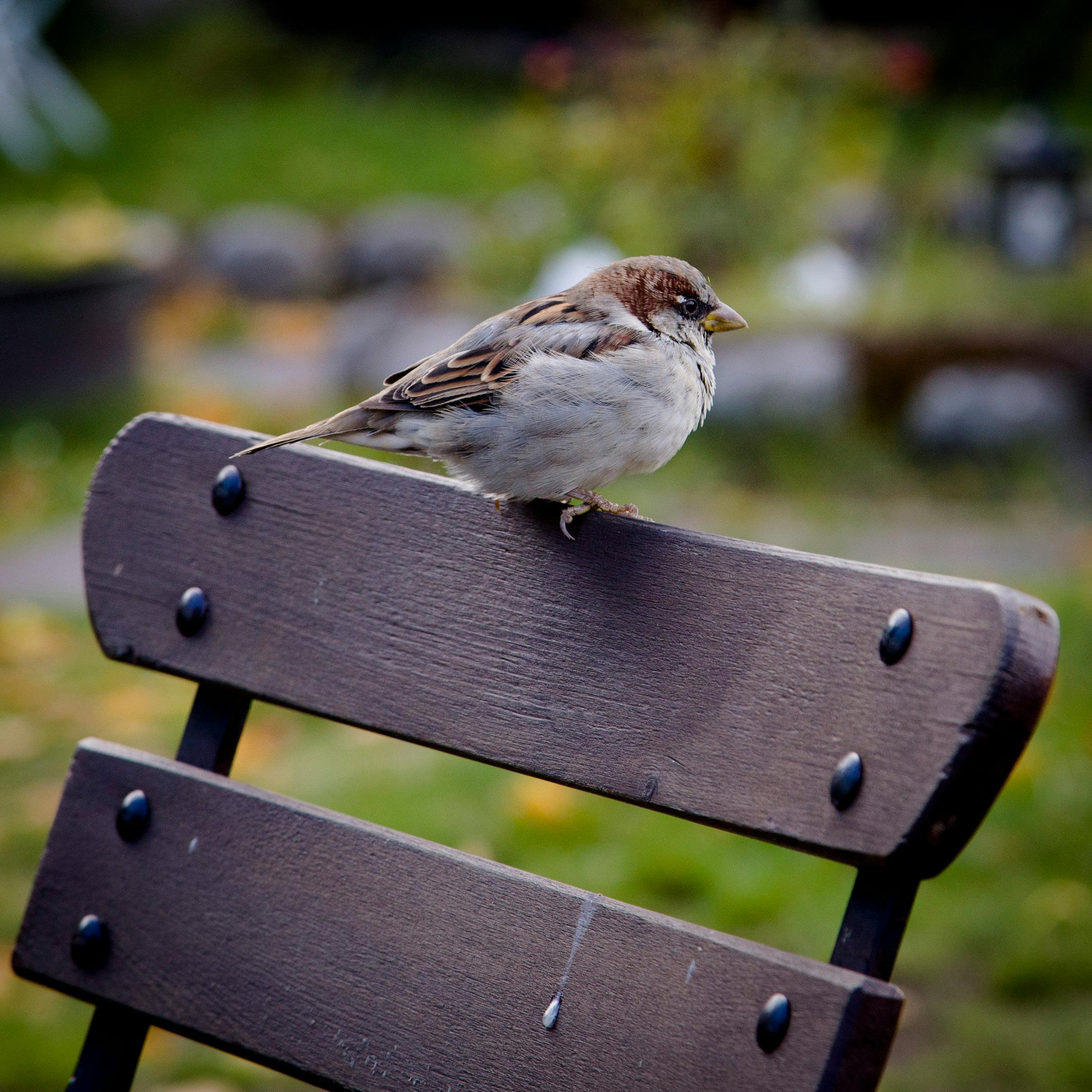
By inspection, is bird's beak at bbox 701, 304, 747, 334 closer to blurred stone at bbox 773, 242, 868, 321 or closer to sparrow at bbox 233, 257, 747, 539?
sparrow at bbox 233, 257, 747, 539

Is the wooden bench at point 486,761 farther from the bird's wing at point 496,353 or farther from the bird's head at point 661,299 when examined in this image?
the bird's head at point 661,299

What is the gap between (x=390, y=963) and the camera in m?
1.46

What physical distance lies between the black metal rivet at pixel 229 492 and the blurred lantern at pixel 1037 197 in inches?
316

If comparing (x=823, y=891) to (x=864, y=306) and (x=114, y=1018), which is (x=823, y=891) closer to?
(x=114, y=1018)

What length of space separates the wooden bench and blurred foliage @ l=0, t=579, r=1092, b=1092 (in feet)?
4.77

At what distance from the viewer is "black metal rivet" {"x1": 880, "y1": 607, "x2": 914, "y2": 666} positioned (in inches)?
49.2

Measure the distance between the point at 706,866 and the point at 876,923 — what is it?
214 cm

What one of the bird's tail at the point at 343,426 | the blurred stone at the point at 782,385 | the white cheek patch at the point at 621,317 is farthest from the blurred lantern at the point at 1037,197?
the bird's tail at the point at 343,426

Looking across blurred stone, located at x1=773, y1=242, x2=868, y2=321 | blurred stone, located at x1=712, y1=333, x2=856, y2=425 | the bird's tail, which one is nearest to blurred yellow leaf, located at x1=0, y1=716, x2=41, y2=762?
the bird's tail

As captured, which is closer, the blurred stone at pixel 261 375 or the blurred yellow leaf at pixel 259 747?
the blurred yellow leaf at pixel 259 747

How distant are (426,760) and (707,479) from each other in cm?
281

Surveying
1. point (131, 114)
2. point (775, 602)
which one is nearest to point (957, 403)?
point (775, 602)

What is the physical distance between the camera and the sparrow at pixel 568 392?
6.48 feet

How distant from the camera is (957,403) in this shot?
6.72 metres
